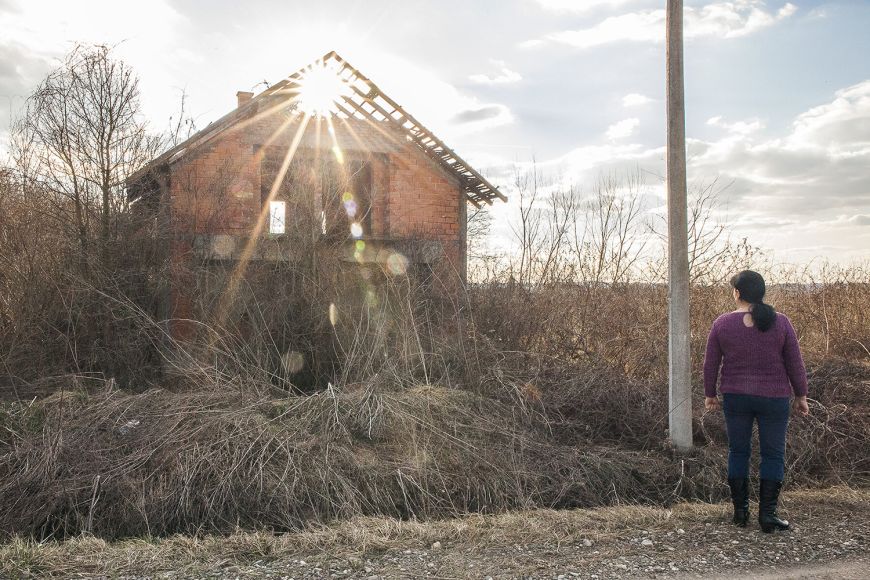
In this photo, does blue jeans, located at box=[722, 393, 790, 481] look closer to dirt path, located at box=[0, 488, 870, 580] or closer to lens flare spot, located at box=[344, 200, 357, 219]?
dirt path, located at box=[0, 488, 870, 580]

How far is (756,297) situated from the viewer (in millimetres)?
4879

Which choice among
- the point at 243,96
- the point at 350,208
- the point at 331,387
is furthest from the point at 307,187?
the point at 243,96

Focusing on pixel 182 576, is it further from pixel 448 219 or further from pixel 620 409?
pixel 448 219

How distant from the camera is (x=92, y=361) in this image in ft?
29.5

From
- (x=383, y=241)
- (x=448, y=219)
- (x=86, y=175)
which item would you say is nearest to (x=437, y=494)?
(x=383, y=241)

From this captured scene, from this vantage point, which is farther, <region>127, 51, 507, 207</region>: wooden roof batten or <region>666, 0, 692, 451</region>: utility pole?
<region>127, 51, 507, 207</region>: wooden roof batten

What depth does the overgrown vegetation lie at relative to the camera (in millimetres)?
5766

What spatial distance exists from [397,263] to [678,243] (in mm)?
5453

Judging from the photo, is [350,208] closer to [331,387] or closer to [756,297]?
[331,387]

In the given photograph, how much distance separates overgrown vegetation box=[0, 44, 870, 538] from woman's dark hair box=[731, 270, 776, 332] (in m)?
2.30

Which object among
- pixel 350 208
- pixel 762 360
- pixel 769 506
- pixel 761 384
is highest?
pixel 350 208

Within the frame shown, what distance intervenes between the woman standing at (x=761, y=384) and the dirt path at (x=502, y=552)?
1.23 ft

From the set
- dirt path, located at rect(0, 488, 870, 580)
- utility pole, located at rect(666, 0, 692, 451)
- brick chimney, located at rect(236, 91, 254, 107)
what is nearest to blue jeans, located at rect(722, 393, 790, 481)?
dirt path, located at rect(0, 488, 870, 580)

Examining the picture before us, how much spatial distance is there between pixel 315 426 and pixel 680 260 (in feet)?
13.7
